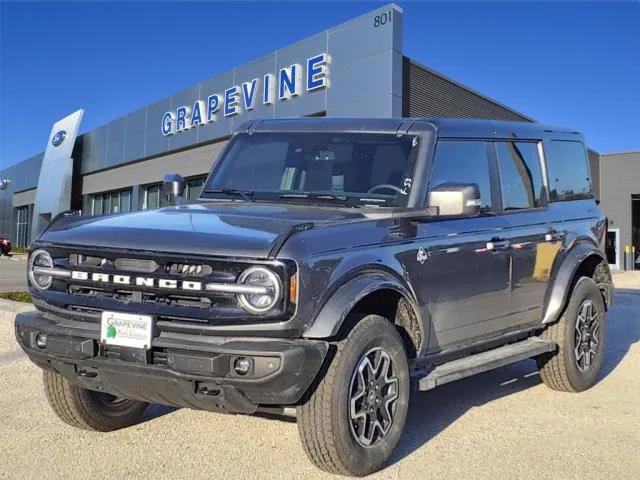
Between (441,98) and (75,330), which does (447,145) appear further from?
(441,98)

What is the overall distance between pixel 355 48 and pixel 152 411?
13647mm

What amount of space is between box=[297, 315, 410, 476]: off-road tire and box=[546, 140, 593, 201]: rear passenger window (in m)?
2.97

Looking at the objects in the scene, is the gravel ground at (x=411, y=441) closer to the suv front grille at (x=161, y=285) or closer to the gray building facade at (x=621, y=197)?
the suv front grille at (x=161, y=285)

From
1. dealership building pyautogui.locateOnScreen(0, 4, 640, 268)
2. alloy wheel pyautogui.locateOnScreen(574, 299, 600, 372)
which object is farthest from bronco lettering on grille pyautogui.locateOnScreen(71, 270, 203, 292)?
alloy wheel pyautogui.locateOnScreen(574, 299, 600, 372)

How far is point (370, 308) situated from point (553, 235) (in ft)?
7.68

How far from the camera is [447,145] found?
446 centimetres

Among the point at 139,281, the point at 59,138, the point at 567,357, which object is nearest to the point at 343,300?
the point at 139,281

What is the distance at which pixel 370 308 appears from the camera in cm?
366

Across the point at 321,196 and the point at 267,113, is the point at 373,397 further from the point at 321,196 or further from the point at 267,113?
the point at 267,113

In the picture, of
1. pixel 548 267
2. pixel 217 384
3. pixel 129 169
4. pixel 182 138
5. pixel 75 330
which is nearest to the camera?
pixel 217 384

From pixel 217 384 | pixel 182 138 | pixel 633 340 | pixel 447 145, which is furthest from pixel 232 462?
pixel 182 138

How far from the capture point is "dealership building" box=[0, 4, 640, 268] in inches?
645

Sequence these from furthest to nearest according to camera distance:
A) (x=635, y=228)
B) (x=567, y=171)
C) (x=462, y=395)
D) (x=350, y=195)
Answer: (x=635, y=228) → (x=567, y=171) → (x=462, y=395) → (x=350, y=195)

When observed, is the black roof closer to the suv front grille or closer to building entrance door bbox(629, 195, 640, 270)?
the suv front grille
